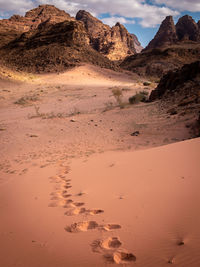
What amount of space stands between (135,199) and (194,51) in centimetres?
5016

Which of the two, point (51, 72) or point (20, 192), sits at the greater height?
point (51, 72)

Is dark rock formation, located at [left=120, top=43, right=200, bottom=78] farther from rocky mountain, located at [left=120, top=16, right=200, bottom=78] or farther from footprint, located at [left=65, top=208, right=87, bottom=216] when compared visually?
footprint, located at [left=65, top=208, right=87, bottom=216]

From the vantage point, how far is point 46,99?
15.7 meters

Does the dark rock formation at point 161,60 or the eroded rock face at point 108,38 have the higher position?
the eroded rock face at point 108,38

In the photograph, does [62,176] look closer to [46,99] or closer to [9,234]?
[9,234]

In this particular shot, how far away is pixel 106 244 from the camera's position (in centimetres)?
168

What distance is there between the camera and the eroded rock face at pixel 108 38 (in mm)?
60250

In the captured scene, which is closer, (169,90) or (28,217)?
(28,217)

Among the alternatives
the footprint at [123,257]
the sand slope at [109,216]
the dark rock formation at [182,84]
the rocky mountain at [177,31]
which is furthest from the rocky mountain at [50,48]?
the rocky mountain at [177,31]

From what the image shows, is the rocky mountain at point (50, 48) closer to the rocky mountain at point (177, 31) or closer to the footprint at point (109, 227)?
the footprint at point (109, 227)

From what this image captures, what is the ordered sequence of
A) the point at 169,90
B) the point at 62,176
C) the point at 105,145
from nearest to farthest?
the point at 62,176
the point at 105,145
the point at 169,90

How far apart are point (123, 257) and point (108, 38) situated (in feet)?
220

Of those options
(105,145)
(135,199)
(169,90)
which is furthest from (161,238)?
(169,90)

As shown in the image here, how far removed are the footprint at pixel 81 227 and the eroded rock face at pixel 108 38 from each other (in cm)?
6191
